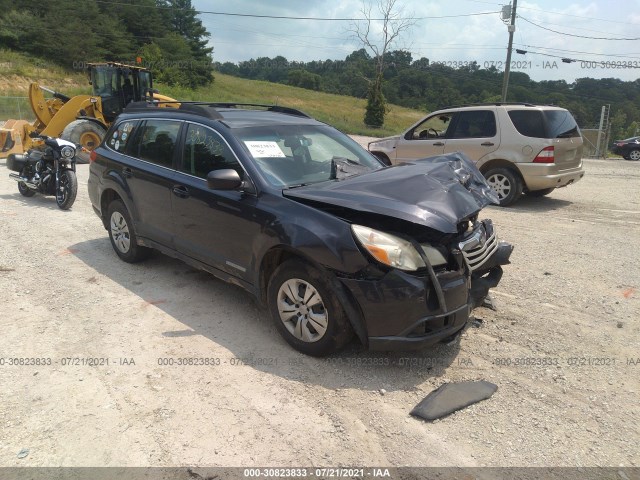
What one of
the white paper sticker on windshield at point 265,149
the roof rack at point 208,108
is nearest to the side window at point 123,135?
the roof rack at point 208,108

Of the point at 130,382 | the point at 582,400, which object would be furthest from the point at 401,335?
the point at 130,382

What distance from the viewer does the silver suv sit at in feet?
29.0

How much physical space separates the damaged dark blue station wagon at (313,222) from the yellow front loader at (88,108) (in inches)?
385

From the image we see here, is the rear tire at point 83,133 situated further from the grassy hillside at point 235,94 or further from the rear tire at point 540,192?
the grassy hillside at point 235,94

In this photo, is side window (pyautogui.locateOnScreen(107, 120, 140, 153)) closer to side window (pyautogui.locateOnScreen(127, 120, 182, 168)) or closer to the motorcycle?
side window (pyautogui.locateOnScreen(127, 120, 182, 168))

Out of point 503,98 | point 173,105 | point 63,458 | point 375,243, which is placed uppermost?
point 503,98

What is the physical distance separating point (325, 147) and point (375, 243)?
178cm

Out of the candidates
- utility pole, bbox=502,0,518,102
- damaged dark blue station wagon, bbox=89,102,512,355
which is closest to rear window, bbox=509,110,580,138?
damaged dark blue station wagon, bbox=89,102,512,355

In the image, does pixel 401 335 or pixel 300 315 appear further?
pixel 300 315

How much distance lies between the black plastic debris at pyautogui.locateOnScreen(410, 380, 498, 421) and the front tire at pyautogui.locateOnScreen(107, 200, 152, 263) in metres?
3.74

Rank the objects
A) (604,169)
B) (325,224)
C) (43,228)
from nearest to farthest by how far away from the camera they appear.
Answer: (325,224) → (43,228) → (604,169)

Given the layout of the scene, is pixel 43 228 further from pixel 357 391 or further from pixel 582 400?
pixel 582 400

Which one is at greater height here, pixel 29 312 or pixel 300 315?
pixel 300 315

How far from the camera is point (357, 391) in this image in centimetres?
334
